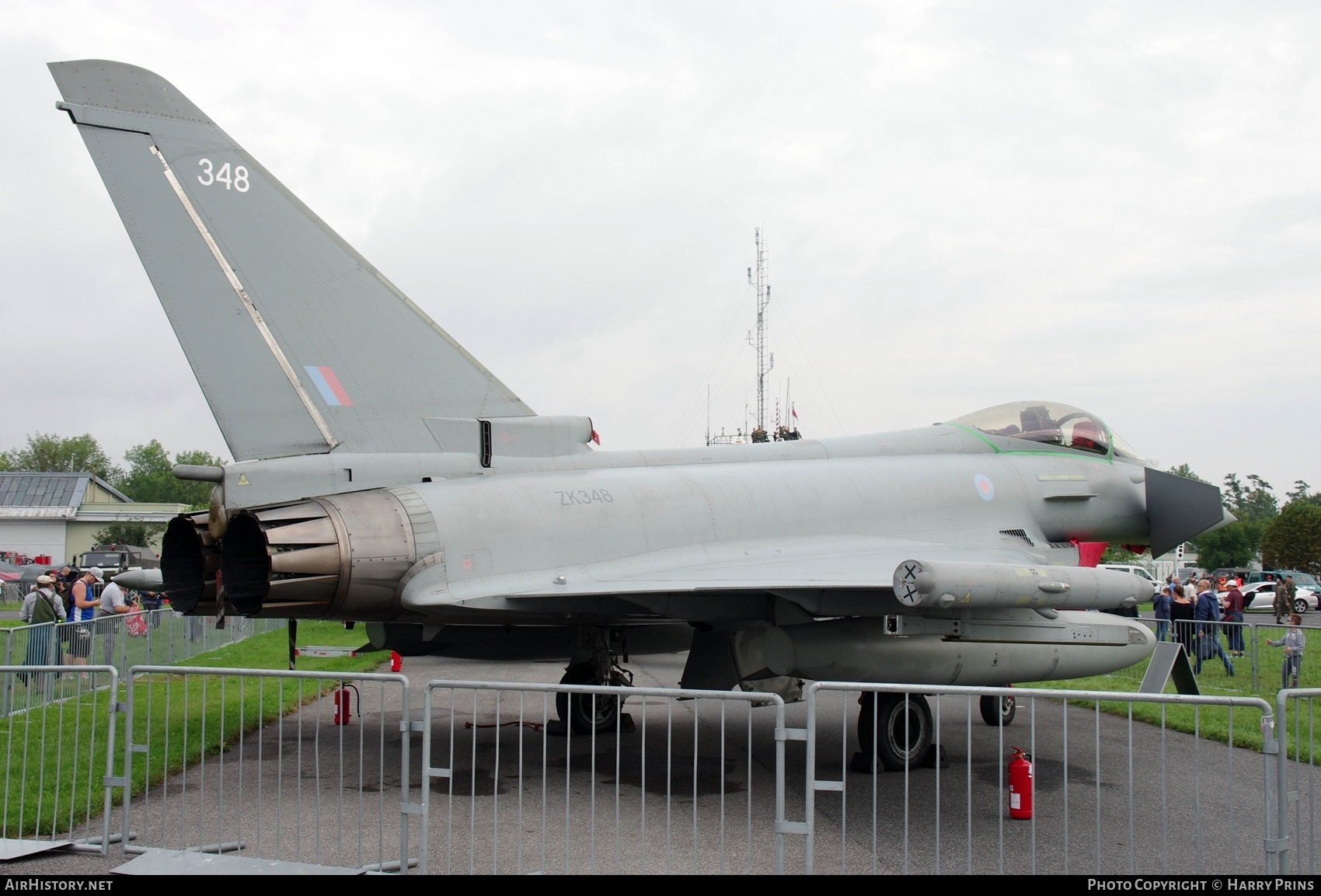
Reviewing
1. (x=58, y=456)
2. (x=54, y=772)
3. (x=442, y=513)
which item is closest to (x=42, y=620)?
(x=54, y=772)

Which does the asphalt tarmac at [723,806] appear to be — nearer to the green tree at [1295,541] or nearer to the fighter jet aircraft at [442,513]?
the fighter jet aircraft at [442,513]

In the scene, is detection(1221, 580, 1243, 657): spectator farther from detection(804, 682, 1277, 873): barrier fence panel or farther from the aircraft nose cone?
the aircraft nose cone

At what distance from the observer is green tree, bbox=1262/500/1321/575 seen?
168 feet

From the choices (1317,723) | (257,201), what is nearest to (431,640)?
(257,201)

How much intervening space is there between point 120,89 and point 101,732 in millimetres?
5440

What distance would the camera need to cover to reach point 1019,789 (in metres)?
6.55

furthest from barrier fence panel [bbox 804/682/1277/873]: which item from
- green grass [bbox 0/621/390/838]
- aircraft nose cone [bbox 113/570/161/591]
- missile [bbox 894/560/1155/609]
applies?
aircraft nose cone [bbox 113/570/161/591]

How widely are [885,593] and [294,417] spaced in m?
4.48

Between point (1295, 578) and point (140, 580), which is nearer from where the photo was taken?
point (140, 580)

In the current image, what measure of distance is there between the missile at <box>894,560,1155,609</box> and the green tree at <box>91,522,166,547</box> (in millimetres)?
63628

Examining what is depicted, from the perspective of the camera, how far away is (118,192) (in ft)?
25.1

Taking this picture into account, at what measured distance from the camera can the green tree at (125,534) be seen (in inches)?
2446

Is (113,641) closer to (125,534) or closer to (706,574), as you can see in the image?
(706,574)

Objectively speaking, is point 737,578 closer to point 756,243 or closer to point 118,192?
point 118,192
